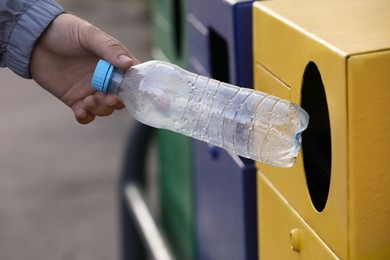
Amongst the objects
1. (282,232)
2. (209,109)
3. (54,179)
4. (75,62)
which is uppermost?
(75,62)

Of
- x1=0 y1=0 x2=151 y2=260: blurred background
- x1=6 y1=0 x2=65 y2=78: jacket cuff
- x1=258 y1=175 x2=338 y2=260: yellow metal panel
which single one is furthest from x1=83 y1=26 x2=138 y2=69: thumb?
x1=0 y1=0 x2=151 y2=260: blurred background

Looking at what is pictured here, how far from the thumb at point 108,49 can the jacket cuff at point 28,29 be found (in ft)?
0.41

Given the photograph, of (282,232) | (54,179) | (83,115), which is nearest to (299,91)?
(282,232)

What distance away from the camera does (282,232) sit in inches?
64.8

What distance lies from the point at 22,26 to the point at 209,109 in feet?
1.29

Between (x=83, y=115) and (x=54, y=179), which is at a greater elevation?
(x=83, y=115)

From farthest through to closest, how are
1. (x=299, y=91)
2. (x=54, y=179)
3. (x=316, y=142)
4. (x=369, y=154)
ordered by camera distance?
(x=54, y=179)
(x=316, y=142)
(x=299, y=91)
(x=369, y=154)

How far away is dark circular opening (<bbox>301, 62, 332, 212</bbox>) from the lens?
60.8 inches

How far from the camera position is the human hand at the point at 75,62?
1594mm

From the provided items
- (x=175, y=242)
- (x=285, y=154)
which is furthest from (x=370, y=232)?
(x=175, y=242)

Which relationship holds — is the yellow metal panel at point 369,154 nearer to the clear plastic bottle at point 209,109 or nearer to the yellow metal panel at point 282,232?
the yellow metal panel at point 282,232

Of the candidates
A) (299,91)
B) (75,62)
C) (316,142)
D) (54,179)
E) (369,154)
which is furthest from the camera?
(54,179)

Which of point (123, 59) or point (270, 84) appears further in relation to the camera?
point (270, 84)

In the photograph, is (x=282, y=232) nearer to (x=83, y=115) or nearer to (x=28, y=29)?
(x=83, y=115)
